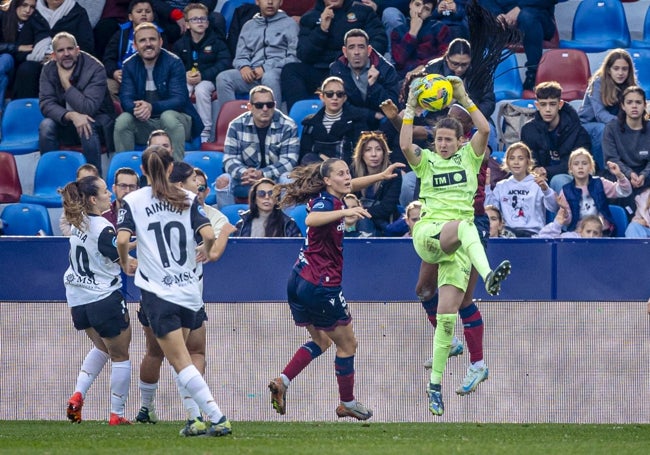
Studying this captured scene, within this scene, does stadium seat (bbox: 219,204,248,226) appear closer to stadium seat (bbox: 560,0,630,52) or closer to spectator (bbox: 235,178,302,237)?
spectator (bbox: 235,178,302,237)

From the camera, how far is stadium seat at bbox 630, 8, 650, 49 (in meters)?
17.0

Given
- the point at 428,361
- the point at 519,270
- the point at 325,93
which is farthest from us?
the point at 325,93

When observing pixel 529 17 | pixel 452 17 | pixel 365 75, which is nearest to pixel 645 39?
pixel 529 17

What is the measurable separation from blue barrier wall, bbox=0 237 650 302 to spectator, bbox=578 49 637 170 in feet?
7.83

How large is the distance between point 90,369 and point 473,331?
10.9ft

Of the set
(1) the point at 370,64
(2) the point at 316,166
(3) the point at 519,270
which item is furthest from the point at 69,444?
(1) the point at 370,64

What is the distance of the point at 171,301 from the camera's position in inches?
351

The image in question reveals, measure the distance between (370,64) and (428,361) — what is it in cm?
456

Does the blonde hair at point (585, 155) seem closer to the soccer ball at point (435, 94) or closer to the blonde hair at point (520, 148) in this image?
the blonde hair at point (520, 148)

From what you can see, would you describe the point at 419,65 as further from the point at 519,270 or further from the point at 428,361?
the point at 428,361

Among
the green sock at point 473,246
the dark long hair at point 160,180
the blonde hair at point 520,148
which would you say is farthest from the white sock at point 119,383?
the blonde hair at point 520,148

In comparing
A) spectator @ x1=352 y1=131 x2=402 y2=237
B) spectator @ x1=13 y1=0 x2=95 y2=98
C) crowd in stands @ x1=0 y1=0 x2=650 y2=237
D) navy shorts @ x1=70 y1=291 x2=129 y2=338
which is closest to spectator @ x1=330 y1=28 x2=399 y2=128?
crowd in stands @ x1=0 y1=0 x2=650 y2=237

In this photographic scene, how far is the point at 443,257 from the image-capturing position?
34.3ft

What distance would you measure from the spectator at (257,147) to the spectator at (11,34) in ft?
11.6
